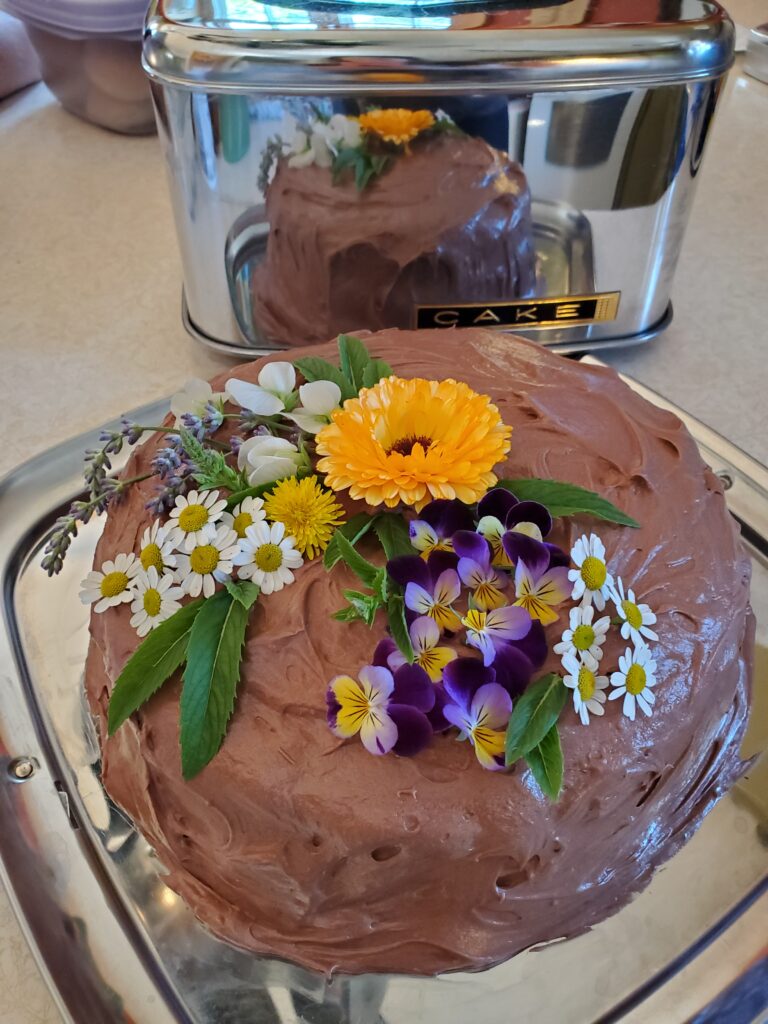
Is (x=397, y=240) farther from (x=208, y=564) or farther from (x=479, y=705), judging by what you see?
(x=479, y=705)

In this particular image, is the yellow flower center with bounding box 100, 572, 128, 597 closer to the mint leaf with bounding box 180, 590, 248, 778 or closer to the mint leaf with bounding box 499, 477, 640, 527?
the mint leaf with bounding box 180, 590, 248, 778

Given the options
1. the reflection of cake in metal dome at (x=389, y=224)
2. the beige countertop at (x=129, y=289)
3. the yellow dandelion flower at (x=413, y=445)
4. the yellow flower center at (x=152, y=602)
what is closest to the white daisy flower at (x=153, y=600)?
the yellow flower center at (x=152, y=602)

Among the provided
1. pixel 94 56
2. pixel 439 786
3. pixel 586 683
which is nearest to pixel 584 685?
pixel 586 683

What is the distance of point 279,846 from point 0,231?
1.61m

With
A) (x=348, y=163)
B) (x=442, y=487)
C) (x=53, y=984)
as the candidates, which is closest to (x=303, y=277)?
(x=348, y=163)

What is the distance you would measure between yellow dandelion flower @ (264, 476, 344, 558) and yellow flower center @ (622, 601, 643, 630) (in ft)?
0.80

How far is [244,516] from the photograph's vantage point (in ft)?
2.33

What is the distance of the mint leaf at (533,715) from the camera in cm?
61

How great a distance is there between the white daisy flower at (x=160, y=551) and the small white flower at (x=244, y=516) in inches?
1.9

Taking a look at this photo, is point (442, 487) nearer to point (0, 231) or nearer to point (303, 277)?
point (303, 277)

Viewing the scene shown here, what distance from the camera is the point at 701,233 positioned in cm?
178

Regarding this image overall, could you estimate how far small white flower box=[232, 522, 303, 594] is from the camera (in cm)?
70

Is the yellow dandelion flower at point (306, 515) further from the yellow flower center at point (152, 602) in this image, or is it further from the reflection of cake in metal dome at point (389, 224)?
the reflection of cake in metal dome at point (389, 224)

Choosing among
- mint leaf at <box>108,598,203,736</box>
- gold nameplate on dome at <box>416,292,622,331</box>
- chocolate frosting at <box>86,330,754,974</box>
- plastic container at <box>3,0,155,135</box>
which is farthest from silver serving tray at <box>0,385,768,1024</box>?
plastic container at <box>3,0,155,135</box>
